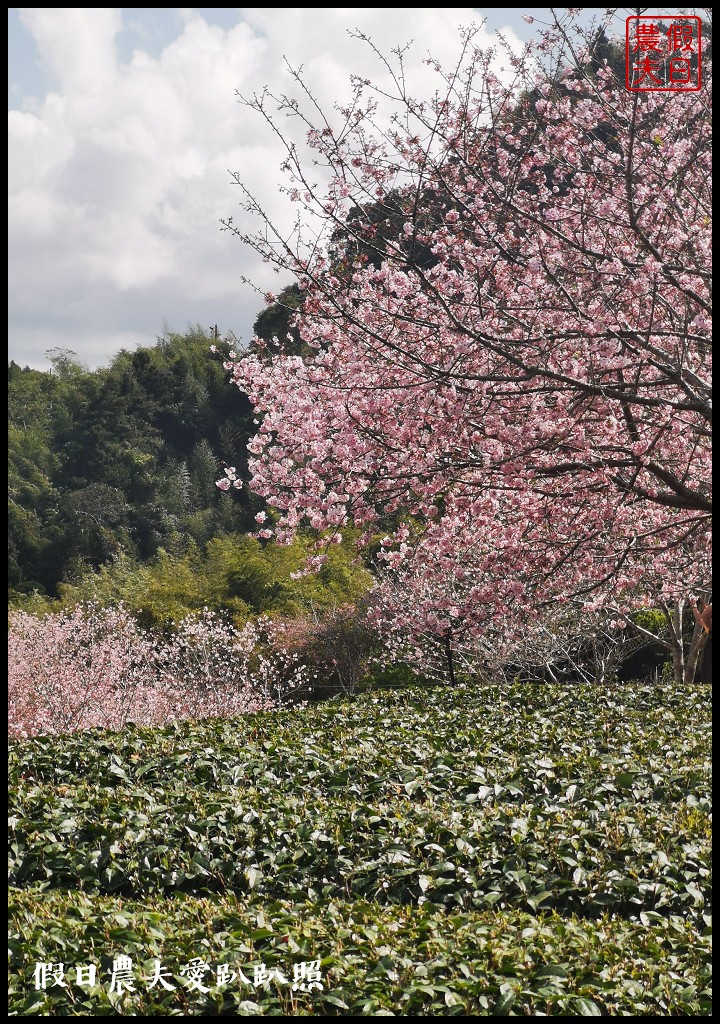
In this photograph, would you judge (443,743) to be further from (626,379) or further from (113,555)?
(113,555)

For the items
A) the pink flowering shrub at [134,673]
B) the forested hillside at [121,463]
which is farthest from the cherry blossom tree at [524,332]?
the forested hillside at [121,463]

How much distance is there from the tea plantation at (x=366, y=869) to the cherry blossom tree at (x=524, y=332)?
1090 millimetres

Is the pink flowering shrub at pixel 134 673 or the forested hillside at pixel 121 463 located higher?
the forested hillside at pixel 121 463

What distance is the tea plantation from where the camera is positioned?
8.17 ft

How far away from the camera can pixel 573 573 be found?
6.26m

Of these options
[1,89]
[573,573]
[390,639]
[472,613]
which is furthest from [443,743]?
[390,639]

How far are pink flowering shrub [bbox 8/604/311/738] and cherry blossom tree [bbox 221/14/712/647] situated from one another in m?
6.37

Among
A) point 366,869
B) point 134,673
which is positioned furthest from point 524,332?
point 134,673

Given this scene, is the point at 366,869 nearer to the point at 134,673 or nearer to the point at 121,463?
the point at 134,673

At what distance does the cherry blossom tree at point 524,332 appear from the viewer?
3.97 metres

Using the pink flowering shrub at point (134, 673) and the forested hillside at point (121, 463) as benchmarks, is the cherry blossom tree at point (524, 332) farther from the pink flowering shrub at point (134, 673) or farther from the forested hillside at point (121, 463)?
the forested hillside at point (121, 463)

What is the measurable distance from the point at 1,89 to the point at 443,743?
4.44 meters

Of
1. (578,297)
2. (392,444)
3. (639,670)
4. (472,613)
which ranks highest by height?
(578,297)

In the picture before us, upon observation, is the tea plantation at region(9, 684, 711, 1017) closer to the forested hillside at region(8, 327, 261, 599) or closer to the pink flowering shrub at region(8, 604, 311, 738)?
the pink flowering shrub at region(8, 604, 311, 738)
